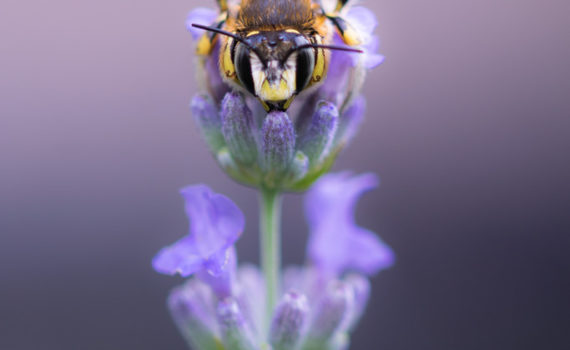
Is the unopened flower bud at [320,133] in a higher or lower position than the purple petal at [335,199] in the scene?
higher

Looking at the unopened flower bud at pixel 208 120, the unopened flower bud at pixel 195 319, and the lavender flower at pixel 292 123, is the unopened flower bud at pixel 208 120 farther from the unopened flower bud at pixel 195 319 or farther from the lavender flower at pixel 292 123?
the unopened flower bud at pixel 195 319

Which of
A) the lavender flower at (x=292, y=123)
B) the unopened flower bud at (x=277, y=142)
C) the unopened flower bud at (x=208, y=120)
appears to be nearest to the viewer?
the unopened flower bud at (x=277, y=142)

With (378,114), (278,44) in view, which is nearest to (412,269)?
(378,114)

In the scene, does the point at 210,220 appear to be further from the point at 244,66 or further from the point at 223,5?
the point at 223,5

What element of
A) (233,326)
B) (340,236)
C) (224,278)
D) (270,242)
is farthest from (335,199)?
(233,326)

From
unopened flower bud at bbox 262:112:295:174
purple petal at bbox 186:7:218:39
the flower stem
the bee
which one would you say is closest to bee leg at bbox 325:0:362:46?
the bee

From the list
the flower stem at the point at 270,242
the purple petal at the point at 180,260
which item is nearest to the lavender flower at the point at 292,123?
the flower stem at the point at 270,242

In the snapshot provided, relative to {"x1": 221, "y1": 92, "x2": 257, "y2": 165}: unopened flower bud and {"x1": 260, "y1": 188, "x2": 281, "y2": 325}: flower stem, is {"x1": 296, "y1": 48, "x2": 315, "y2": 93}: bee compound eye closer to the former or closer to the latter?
{"x1": 221, "y1": 92, "x2": 257, "y2": 165}: unopened flower bud
